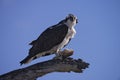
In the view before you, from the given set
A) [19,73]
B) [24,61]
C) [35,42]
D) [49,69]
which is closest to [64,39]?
[35,42]

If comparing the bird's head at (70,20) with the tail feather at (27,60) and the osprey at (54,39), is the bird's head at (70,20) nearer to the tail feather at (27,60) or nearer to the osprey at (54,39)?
the osprey at (54,39)

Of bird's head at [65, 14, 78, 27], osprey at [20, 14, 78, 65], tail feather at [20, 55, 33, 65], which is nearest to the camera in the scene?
tail feather at [20, 55, 33, 65]

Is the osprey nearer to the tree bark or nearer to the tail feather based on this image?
the tail feather

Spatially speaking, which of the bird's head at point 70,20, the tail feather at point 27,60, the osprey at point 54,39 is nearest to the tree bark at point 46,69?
the tail feather at point 27,60

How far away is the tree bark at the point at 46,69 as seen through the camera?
6377 mm

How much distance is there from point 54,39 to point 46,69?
3236 mm

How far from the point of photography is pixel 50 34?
1019cm

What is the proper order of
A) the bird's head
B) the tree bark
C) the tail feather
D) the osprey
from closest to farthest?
the tree bark < the tail feather < the osprey < the bird's head

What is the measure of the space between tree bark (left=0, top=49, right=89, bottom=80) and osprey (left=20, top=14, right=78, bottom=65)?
2.20 meters

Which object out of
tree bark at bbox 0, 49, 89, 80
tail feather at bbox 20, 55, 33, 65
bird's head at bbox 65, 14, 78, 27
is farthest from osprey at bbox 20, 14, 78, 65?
tree bark at bbox 0, 49, 89, 80

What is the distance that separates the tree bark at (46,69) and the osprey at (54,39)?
86.5 inches

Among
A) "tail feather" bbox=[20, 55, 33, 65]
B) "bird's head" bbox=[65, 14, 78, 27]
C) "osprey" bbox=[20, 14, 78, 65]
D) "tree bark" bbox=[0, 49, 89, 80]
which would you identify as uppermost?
"bird's head" bbox=[65, 14, 78, 27]

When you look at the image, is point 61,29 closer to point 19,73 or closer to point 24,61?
point 24,61

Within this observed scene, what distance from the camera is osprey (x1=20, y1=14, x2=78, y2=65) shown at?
32.1 ft
